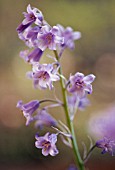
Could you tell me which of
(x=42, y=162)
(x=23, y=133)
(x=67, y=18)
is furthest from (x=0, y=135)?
(x=67, y=18)

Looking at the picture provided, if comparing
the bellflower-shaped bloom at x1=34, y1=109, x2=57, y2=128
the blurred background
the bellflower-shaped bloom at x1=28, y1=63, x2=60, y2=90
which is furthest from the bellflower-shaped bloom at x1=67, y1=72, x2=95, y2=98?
the blurred background

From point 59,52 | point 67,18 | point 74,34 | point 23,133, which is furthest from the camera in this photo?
point 23,133

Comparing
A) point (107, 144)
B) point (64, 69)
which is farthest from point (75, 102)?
point (64, 69)

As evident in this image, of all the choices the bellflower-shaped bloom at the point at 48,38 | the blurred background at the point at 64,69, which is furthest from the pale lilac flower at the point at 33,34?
the blurred background at the point at 64,69

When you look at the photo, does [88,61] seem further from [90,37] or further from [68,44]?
[68,44]

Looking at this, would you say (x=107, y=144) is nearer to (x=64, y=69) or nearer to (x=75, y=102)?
(x=75, y=102)
